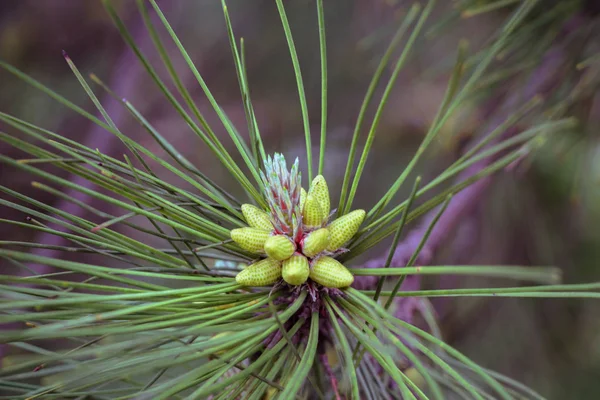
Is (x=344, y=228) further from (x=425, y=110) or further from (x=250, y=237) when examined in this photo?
(x=425, y=110)

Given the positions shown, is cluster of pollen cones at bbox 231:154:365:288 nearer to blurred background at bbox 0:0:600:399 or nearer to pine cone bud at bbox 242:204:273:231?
pine cone bud at bbox 242:204:273:231

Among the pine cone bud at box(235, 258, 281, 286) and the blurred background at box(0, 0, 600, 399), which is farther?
the blurred background at box(0, 0, 600, 399)

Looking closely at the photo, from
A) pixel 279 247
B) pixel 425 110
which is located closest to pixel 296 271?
pixel 279 247

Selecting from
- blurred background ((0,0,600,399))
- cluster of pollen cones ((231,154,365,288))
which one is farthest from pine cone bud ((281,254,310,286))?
blurred background ((0,0,600,399))

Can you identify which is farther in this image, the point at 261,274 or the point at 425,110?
the point at 425,110

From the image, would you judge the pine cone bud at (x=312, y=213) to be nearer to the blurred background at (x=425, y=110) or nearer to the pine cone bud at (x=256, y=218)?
the pine cone bud at (x=256, y=218)

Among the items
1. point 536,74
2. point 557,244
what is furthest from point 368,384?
point 557,244
